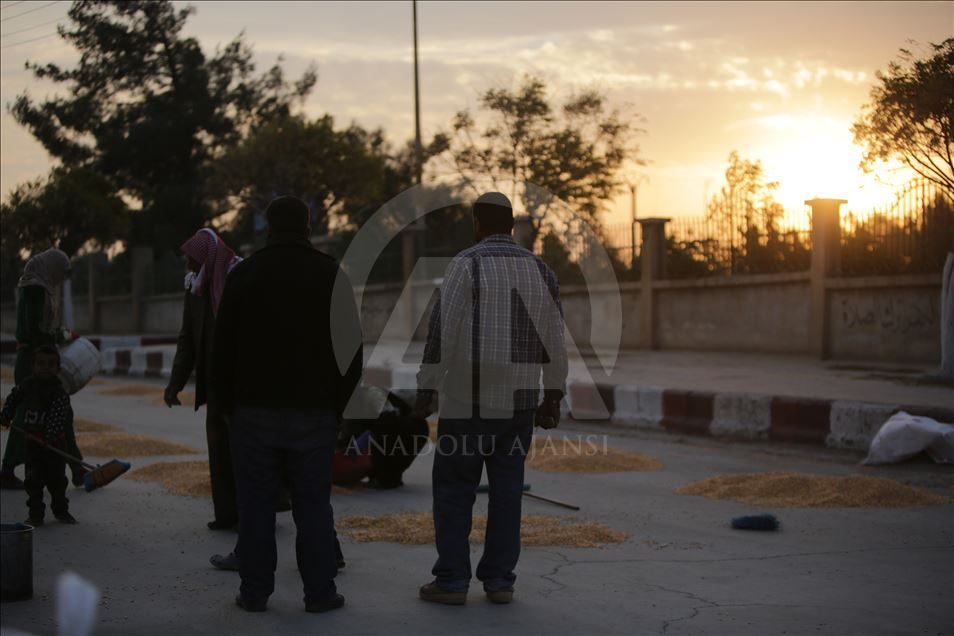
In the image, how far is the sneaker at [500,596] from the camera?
5.32 m

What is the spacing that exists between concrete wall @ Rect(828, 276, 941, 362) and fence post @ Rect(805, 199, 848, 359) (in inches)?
6.0

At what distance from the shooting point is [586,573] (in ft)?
19.5

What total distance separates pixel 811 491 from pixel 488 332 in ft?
13.6

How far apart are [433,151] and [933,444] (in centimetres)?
2651

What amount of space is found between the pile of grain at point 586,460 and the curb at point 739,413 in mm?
1851

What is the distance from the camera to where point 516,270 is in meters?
5.39

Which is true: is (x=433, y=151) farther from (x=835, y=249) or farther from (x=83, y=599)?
(x=83, y=599)

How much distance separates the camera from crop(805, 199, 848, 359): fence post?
20484mm

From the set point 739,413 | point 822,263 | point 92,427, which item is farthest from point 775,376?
point 92,427

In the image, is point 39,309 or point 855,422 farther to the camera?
point 855,422

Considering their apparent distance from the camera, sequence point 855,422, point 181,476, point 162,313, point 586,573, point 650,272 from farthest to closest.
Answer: point 162,313 < point 650,272 < point 855,422 < point 181,476 < point 586,573

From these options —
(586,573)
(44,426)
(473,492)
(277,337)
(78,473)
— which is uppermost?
(277,337)

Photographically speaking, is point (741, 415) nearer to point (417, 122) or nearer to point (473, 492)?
point (473, 492)

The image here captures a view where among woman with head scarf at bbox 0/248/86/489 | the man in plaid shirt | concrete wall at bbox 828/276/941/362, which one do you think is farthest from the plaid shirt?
concrete wall at bbox 828/276/941/362
